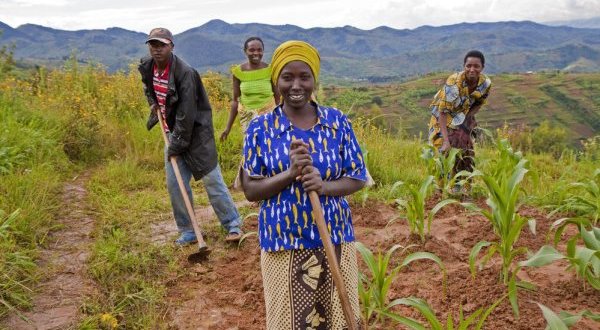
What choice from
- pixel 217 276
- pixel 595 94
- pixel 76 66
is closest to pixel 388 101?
pixel 595 94

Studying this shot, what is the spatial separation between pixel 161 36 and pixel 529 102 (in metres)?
75.2

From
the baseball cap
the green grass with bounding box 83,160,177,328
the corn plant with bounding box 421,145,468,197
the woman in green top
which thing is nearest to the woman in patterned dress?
the corn plant with bounding box 421,145,468,197

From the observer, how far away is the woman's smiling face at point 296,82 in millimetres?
1791

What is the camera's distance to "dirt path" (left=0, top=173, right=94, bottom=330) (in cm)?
268

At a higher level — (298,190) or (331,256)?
(298,190)

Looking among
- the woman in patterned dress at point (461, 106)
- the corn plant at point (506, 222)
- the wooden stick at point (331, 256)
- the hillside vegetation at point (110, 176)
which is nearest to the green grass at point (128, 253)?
the hillside vegetation at point (110, 176)

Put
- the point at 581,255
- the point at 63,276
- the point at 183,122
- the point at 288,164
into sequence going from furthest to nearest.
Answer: the point at 183,122
the point at 63,276
the point at 581,255
the point at 288,164

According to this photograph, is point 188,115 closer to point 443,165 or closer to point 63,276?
point 63,276

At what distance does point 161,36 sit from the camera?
11.4 feet

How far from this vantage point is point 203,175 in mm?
3865

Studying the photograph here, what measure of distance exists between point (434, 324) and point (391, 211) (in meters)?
2.50

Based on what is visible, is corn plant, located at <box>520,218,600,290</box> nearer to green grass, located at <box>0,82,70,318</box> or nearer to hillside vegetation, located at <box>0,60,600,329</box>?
hillside vegetation, located at <box>0,60,600,329</box>

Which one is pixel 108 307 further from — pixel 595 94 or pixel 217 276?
pixel 595 94

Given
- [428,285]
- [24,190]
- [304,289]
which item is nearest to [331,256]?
[304,289]
